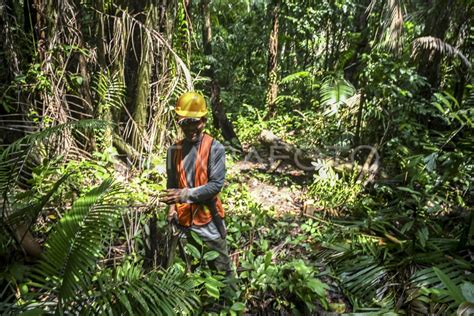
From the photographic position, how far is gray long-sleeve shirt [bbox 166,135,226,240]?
2777 mm

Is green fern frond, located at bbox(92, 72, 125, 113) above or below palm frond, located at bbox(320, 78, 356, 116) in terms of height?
above

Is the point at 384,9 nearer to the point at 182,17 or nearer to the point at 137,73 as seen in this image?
the point at 182,17

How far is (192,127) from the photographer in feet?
9.27

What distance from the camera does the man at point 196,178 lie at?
279cm

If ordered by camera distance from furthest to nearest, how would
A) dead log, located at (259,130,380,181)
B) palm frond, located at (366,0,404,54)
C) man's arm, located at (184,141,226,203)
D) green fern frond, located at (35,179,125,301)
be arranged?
dead log, located at (259,130,380,181), palm frond, located at (366,0,404,54), man's arm, located at (184,141,226,203), green fern frond, located at (35,179,125,301)

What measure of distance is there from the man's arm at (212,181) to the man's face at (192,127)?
0.15m

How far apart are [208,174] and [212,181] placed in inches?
3.2

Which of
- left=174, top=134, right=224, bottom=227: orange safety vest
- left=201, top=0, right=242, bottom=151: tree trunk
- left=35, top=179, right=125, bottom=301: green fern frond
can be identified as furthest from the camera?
left=201, top=0, right=242, bottom=151: tree trunk

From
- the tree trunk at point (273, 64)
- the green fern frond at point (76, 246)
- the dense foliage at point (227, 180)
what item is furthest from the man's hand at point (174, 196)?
the tree trunk at point (273, 64)

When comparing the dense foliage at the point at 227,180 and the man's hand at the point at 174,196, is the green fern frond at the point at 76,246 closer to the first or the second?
the dense foliage at the point at 227,180

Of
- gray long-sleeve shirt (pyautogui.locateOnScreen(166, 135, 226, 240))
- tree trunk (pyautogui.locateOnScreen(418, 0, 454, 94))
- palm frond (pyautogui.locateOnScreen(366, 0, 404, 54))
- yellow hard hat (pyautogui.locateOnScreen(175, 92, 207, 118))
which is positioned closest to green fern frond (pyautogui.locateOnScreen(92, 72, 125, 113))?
gray long-sleeve shirt (pyautogui.locateOnScreen(166, 135, 226, 240))

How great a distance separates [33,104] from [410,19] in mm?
6504

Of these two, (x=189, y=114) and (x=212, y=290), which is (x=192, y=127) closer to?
(x=189, y=114)

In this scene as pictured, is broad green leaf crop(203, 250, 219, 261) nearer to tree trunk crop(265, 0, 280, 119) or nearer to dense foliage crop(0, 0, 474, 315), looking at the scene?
dense foliage crop(0, 0, 474, 315)
